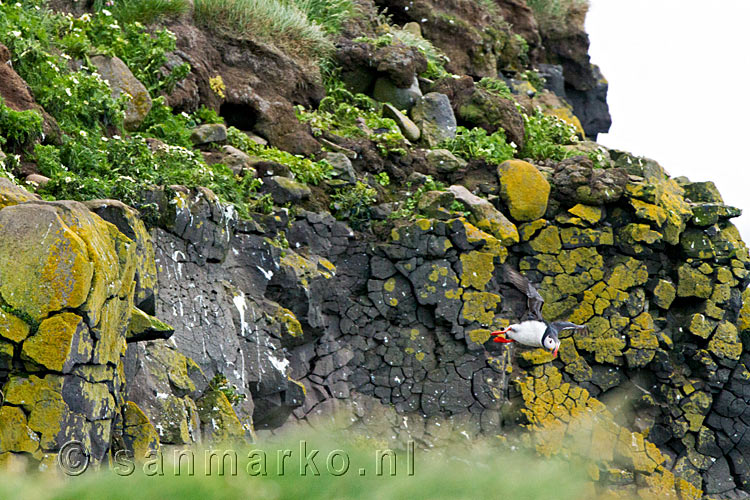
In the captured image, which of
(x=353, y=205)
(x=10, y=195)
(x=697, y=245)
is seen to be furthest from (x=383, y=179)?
(x=10, y=195)

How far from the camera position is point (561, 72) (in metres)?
16.7

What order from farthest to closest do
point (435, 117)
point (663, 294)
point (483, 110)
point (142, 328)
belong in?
point (483, 110), point (435, 117), point (663, 294), point (142, 328)

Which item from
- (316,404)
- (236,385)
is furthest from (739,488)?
(236,385)

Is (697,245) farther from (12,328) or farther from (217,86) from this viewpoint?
(12,328)

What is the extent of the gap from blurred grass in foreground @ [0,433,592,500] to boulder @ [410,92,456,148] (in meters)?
9.03

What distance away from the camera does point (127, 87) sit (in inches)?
364

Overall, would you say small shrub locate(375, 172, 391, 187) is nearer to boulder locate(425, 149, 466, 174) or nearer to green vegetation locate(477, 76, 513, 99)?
boulder locate(425, 149, 466, 174)

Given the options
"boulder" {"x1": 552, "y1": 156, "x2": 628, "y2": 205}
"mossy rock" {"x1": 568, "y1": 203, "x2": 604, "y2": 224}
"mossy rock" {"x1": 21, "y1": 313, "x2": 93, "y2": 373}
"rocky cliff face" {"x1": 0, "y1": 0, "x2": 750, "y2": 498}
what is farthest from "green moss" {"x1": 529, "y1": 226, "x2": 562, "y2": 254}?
"mossy rock" {"x1": 21, "y1": 313, "x2": 93, "y2": 373}

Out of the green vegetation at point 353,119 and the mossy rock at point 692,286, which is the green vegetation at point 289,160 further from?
the mossy rock at point 692,286

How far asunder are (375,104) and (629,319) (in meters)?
4.71

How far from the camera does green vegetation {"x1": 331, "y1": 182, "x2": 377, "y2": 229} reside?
10102 mm

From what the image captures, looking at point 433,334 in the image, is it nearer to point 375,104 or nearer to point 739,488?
point 375,104

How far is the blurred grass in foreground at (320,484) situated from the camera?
9.16 feet

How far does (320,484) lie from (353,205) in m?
7.32
